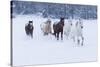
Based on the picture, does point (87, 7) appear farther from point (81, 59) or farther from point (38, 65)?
point (38, 65)

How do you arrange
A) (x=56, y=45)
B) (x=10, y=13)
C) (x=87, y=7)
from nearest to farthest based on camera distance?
(x=10, y=13), (x=56, y=45), (x=87, y=7)

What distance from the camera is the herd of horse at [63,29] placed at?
1853 millimetres

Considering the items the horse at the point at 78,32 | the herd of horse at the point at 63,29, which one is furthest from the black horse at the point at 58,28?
the horse at the point at 78,32

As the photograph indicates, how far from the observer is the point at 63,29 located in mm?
1967

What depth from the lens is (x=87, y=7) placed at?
2.09 meters

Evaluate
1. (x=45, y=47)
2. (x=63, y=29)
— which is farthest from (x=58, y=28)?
(x=45, y=47)

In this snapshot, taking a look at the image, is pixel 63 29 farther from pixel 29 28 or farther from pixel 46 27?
pixel 29 28

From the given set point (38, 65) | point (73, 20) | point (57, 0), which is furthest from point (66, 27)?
point (38, 65)

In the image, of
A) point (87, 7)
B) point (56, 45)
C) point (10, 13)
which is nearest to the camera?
point (10, 13)

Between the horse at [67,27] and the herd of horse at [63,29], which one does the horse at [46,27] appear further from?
the horse at [67,27]

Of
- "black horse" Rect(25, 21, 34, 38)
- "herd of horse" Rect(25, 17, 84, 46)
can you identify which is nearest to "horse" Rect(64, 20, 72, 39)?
"herd of horse" Rect(25, 17, 84, 46)

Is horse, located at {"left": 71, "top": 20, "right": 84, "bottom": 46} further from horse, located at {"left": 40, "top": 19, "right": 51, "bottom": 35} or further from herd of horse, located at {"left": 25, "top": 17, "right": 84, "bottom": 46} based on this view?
horse, located at {"left": 40, "top": 19, "right": 51, "bottom": 35}

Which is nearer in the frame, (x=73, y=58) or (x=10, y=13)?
(x=10, y=13)

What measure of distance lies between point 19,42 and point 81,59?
64 centimetres
